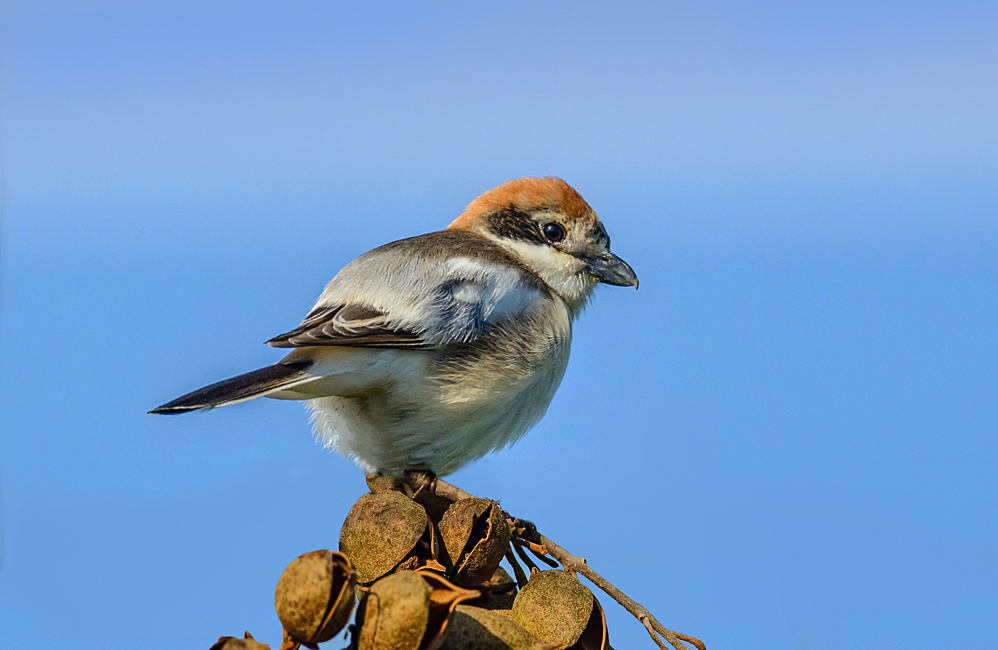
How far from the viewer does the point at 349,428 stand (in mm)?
2652

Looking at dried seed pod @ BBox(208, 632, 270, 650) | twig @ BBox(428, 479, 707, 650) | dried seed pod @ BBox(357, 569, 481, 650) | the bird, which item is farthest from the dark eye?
dried seed pod @ BBox(208, 632, 270, 650)

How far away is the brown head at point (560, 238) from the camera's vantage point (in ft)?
10.3

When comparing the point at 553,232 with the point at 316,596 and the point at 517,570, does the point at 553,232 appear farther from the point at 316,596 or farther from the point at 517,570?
the point at 316,596

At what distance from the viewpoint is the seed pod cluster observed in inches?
54.1

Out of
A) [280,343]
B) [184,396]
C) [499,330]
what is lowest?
[184,396]

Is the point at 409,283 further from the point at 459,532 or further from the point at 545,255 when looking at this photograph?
the point at 459,532

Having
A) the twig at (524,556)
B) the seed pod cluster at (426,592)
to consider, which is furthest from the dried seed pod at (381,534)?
the twig at (524,556)

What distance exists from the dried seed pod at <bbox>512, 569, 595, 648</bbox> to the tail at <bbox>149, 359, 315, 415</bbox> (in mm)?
821

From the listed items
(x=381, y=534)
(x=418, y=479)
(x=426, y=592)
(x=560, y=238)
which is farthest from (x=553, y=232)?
(x=426, y=592)

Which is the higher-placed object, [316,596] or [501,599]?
[501,599]

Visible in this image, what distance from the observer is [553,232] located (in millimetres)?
3158

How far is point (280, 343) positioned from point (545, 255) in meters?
1.21

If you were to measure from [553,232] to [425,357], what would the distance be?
911mm

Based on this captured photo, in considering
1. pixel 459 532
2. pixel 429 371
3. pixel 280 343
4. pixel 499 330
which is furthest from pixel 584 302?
pixel 459 532
